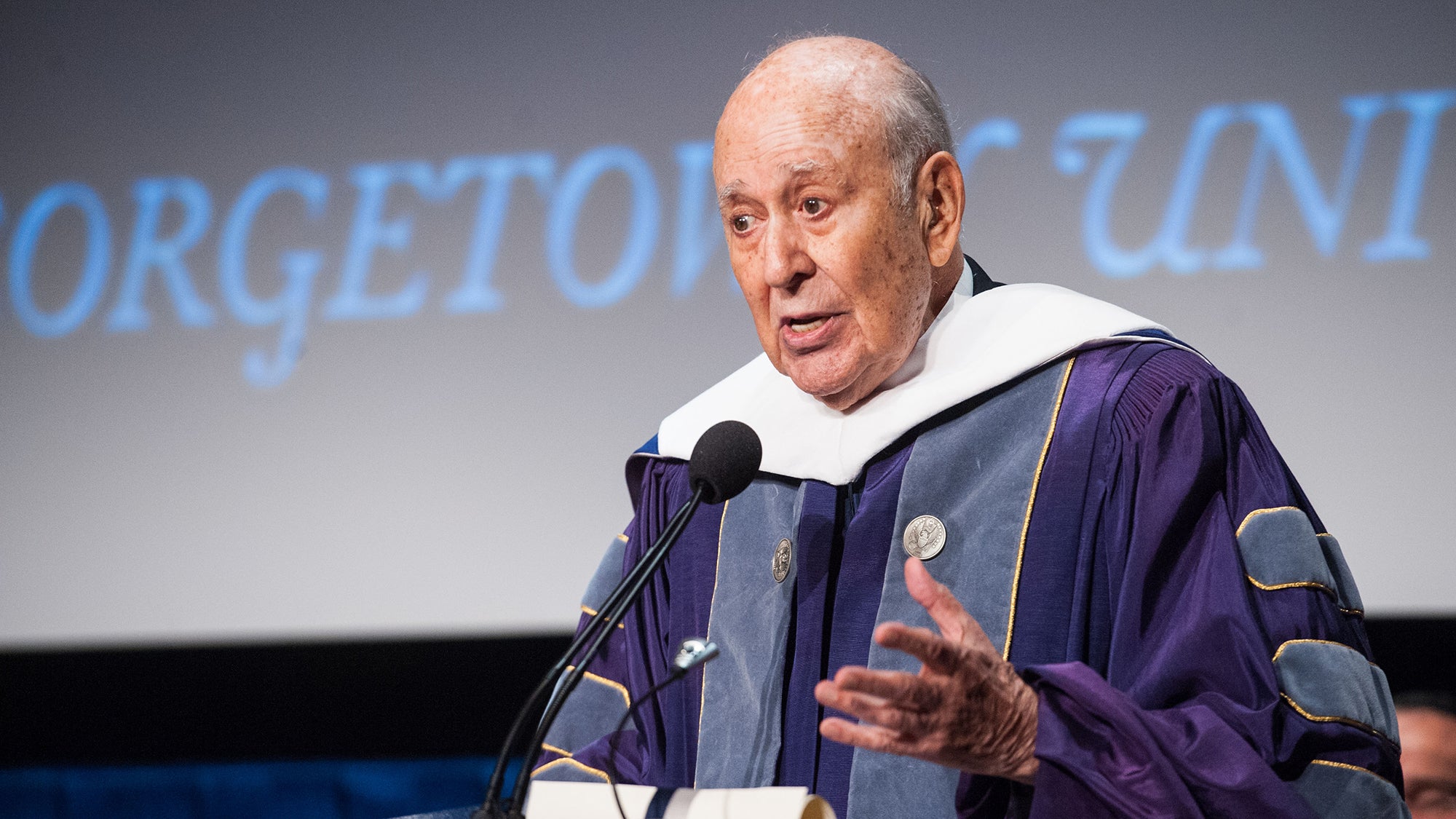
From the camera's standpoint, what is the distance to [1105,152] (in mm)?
3922

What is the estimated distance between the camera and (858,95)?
2139mm

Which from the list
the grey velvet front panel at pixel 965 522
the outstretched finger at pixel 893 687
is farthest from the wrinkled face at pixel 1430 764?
the outstretched finger at pixel 893 687

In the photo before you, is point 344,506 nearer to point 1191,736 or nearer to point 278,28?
point 278,28

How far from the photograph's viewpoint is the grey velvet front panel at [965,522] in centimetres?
193

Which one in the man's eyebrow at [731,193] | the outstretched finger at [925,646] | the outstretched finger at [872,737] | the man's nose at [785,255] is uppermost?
the man's eyebrow at [731,193]

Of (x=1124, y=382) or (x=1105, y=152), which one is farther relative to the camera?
(x=1105, y=152)

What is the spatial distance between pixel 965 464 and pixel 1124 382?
271 mm

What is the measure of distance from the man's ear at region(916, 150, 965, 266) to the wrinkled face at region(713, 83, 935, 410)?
4 centimetres

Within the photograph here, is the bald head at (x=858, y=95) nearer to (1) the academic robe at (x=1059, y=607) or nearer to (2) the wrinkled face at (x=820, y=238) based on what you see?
(2) the wrinkled face at (x=820, y=238)

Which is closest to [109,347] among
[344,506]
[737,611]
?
[344,506]

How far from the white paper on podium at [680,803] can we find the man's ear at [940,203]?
40.1 inches

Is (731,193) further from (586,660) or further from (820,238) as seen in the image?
(586,660)

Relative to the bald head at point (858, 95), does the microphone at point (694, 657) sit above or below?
below

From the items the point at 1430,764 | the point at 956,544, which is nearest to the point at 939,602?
the point at 956,544
